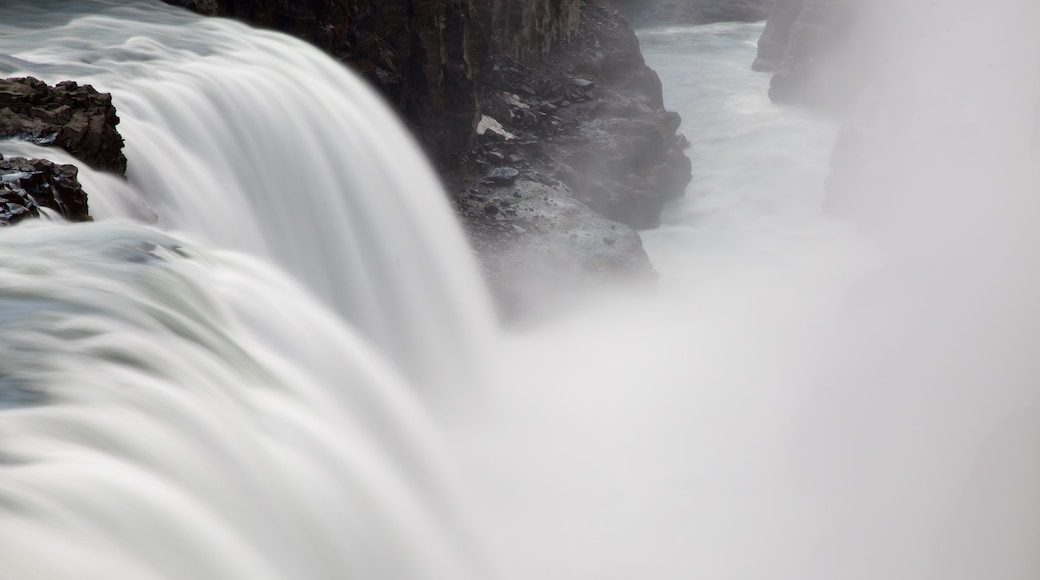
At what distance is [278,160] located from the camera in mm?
7188

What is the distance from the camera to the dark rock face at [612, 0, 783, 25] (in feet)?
95.2

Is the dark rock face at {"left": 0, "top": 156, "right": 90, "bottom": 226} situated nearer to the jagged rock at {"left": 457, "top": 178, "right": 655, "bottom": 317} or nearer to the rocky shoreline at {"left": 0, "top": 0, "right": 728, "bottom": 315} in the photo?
the rocky shoreline at {"left": 0, "top": 0, "right": 728, "bottom": 315}

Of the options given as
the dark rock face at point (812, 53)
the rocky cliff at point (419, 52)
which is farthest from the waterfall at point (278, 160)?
the dark rock face at point (812, 53)

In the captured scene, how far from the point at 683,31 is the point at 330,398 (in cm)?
2567

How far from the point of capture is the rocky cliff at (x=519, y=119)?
11.0 metres

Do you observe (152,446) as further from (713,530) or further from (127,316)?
(713,530)

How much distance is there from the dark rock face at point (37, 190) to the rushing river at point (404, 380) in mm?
205

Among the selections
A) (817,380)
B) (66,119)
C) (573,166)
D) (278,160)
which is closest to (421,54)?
(573,166)

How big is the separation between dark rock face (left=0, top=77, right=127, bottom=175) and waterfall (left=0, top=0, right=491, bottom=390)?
35cm

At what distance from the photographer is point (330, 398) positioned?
15.5 feet

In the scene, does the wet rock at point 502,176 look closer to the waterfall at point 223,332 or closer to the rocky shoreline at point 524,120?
the rocky shoreline at point 524,120

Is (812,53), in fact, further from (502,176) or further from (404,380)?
(404,380)

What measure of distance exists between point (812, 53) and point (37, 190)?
20.3 m

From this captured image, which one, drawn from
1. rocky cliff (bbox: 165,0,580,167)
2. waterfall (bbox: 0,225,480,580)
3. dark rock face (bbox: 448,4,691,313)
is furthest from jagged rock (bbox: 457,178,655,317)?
waterfall (bbox: 0,225,480,580)
